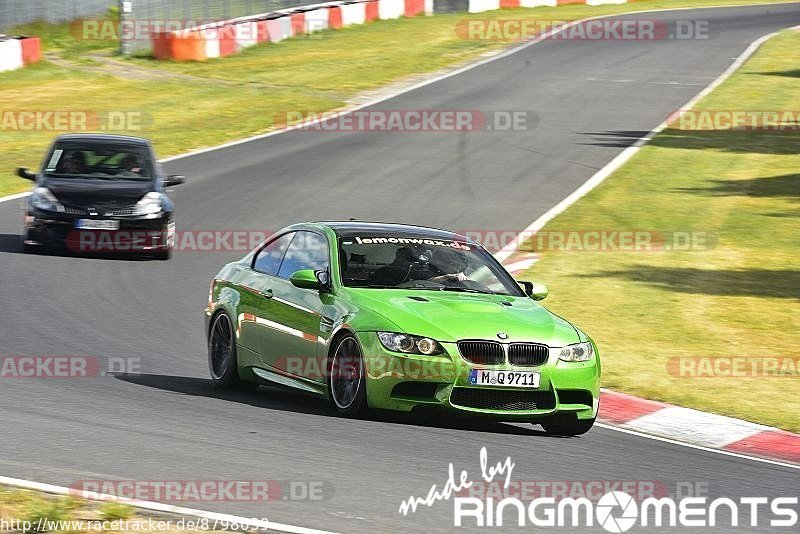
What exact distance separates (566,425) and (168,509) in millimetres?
3668

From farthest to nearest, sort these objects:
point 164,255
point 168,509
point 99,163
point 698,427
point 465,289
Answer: point 99,163 → point 164,255 → point 698,427 → point 465,289 → point 168,509

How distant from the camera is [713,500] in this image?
26.6ft

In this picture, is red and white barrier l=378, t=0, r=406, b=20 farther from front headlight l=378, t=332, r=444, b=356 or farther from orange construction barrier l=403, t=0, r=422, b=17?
front headlight l=378, t=332, r=444, b=356

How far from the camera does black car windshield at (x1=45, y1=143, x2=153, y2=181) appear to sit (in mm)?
19281

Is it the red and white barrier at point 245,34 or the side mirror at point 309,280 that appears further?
the red and white barrier at point 245,34

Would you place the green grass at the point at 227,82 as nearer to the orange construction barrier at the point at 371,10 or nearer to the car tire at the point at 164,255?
the orange construction barrier at the point at 371,10

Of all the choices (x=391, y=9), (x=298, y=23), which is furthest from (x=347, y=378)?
(x=391, y=9)

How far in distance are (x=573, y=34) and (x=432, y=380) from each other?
40627mm

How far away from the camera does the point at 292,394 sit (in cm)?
1155

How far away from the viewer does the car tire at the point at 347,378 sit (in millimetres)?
9805

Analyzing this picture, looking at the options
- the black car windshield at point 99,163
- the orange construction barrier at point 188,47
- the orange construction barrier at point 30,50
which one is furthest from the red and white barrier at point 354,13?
the black car windshield at point 99,163

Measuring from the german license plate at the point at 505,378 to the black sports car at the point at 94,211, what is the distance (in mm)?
9746

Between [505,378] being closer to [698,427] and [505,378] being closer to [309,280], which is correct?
[309,280]

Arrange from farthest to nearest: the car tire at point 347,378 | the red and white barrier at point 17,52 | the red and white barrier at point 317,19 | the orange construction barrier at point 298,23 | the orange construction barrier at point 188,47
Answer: the red and white barrier at point 317,19 < the orange construction barrier at point 298,23 < the orange construction barrier at point 188,47 < the red and white barrier at point 17,52 < the car tire at point 347,378
